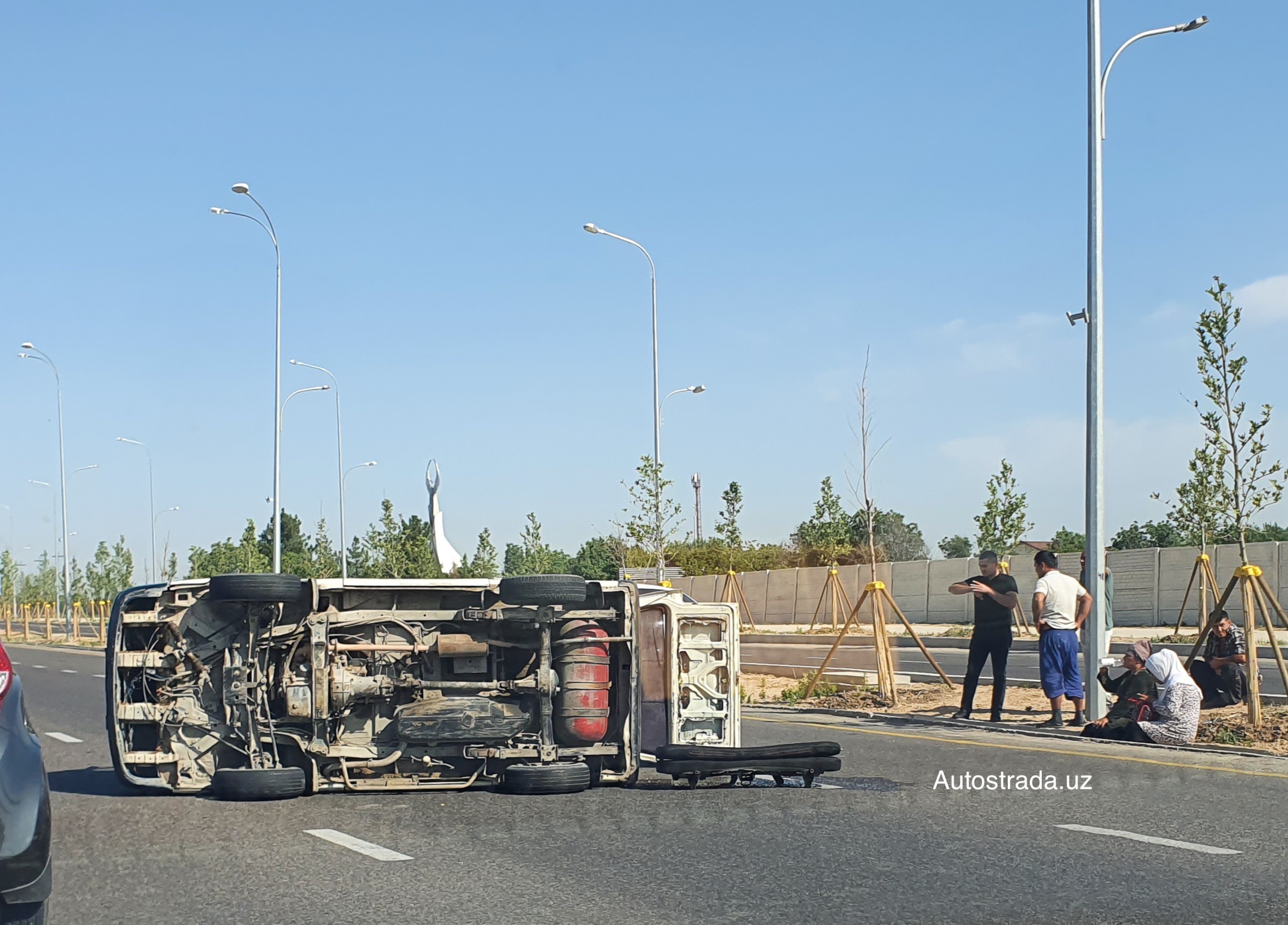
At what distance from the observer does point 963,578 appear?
4444 cm

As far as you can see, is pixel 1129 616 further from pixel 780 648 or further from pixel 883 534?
pixel 883 534

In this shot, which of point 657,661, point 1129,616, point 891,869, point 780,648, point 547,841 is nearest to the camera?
point 891,869

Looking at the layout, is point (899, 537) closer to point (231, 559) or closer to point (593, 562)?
point (593, 562)

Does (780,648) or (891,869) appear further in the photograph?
(780,648)

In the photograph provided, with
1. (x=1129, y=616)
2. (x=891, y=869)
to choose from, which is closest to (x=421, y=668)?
(x=891, y=869)

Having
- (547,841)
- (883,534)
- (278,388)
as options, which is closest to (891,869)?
(547,841)

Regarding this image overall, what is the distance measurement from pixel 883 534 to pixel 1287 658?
3255 inches

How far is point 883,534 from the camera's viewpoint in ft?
352

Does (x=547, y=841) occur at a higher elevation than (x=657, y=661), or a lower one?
lower

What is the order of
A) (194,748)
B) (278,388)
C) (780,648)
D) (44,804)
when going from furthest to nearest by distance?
(278,388), (780,648), (194,748), (44,804)

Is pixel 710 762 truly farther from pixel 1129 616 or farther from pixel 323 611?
pixel 1129 616

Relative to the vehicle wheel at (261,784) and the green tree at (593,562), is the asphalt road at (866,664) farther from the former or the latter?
the green tree at (593,562)

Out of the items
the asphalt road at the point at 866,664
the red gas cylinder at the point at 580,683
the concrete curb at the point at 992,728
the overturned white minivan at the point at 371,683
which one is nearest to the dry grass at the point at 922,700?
the concrete curb at the point at 992,728

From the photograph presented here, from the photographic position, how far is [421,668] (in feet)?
33.1
